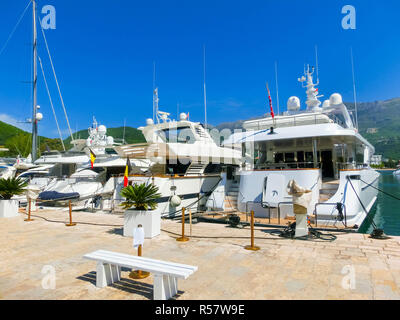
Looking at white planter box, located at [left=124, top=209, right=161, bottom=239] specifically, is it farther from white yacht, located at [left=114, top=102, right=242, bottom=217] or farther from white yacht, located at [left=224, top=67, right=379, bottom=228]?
white yacht, located at [left=224, top=67, right=379, bottom=228]

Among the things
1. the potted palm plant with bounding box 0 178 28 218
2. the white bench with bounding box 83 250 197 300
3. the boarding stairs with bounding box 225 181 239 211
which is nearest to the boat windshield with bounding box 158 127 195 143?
the boarding stairs with bounding box 225 181 239 211

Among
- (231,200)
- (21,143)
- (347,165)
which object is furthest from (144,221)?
(21,143)

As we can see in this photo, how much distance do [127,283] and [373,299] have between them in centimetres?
380

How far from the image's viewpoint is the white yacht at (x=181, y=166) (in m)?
14.1

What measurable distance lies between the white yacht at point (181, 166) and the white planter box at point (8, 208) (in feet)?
15.9

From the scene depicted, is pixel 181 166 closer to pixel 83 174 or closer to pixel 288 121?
pixel 288 121

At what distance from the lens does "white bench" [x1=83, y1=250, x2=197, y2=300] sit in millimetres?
3543

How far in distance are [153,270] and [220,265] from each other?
76.8 inches

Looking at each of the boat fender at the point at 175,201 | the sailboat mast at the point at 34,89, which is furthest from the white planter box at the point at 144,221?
the sailboat mast at the point at 34,89

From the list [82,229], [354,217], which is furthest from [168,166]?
[354,217]

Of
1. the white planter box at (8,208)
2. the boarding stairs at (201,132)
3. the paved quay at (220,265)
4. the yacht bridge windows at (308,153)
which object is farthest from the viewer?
the boarding stairs at (201,132)

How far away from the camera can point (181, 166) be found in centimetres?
1809

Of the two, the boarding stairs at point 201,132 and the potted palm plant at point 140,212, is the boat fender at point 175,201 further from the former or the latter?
the boarding stairs at point 201,132

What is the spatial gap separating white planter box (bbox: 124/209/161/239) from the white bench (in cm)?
296
